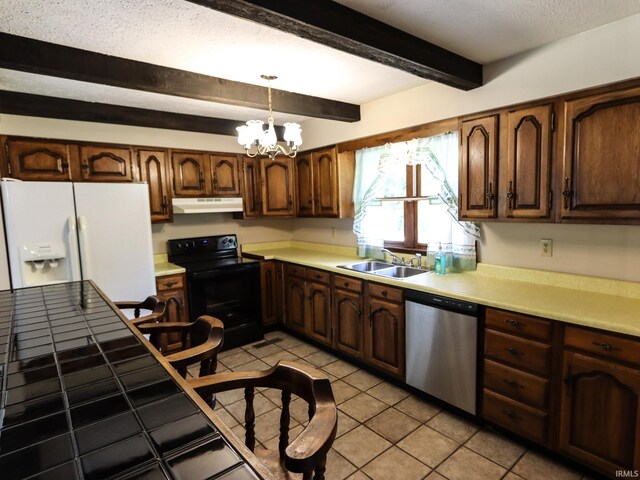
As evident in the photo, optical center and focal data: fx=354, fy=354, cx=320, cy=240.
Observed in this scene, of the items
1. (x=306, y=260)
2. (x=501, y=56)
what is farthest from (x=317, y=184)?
(x=501, y=56)

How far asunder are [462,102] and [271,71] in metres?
1.44

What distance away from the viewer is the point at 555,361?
1.92 metres

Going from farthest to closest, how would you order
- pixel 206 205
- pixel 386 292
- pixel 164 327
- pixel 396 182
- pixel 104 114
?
pixel 206 205
pixel 396 182
pixel 104 114
pixel 386 292
pixel 164 327

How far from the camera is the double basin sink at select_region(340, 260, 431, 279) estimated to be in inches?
125

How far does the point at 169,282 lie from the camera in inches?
134

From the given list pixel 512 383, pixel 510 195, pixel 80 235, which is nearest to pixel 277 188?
pixel 80 235

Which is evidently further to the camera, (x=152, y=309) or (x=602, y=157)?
(x=602, y=157)

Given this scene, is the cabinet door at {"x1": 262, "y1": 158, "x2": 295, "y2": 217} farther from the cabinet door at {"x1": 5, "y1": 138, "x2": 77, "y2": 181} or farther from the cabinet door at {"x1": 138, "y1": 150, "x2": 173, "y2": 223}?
the cabinet door at {"x1": 5, "y1": 138, "x2": 77, "y2": 181}

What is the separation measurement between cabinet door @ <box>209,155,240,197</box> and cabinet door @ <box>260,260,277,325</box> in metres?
0.91

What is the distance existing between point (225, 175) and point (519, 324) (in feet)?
10.6

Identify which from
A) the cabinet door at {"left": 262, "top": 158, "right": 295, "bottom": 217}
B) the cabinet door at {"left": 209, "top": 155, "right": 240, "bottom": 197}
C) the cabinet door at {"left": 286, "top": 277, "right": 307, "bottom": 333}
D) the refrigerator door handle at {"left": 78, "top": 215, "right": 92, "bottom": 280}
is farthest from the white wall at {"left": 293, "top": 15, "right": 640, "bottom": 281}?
the refrigerator door handle at {"left": 78, "top": 215, "right": 92, "bottom": 280}

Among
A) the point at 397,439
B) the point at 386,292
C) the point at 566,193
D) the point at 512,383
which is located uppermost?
the point at 566,193

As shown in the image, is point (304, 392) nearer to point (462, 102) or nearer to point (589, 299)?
point (589, 299)

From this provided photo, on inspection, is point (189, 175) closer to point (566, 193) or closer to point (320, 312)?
point (320, 312)
